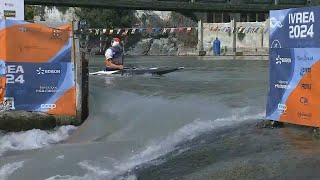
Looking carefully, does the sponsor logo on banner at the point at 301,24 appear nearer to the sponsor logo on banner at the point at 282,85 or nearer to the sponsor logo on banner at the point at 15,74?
the sponsor logo on banner at the point at 282,85

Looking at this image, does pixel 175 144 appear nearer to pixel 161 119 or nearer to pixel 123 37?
pixel 161 119

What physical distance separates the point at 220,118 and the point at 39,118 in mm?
3854

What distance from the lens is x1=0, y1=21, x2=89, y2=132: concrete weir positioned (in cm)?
1020

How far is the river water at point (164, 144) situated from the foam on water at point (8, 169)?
A: 0.01 m

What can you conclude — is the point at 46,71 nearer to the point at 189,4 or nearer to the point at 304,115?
the point at 304,115

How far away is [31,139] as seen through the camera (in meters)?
10.0

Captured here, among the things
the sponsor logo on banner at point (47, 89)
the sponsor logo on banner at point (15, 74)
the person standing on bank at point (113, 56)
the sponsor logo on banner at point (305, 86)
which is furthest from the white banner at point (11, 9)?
the person standing on bank at point (113, 56)

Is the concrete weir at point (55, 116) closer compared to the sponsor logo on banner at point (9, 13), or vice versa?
the concrete weir at point (55, 116)

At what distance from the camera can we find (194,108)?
1289 centimetres

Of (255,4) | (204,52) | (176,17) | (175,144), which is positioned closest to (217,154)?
(175,144)

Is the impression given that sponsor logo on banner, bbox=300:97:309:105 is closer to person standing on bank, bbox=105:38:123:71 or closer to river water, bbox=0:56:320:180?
river water, bbox=0:56:320:180

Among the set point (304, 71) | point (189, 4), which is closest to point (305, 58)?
point (304, 71)

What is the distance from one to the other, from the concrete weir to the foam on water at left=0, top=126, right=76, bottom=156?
5.8 inches

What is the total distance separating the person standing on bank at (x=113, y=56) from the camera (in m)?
21.4
